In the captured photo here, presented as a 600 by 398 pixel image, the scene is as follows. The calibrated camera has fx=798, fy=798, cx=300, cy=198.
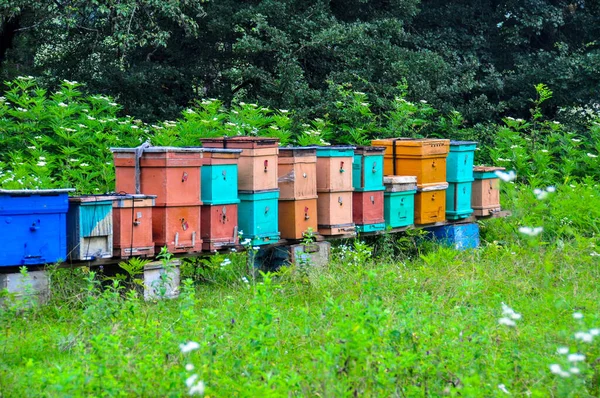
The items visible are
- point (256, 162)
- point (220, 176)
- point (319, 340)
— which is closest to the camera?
point (319, 340)

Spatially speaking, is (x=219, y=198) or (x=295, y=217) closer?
(x=219, y=198)

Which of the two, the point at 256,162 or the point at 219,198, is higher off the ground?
the point at 256,162

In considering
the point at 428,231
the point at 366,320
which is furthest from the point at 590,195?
the point at 366,320

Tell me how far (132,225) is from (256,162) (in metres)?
1.55

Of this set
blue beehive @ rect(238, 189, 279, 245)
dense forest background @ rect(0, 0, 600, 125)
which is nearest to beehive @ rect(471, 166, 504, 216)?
blue beehive @ rect(238, 189, 279, 245)

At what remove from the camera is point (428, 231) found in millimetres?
10070

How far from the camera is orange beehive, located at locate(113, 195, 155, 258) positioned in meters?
7.07

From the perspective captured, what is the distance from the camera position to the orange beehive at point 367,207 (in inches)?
361

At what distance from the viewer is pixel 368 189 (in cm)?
919

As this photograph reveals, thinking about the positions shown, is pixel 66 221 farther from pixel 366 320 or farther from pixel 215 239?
pixel 366 320

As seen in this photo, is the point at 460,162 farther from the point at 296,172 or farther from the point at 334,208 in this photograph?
the point at 296,172

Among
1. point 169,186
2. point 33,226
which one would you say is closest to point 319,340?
point 169,186

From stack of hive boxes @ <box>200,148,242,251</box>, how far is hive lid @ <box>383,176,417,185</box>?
2227mm

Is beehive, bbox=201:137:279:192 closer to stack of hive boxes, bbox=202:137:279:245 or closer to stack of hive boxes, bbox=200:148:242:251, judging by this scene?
stack of hive boxes, bbox=202:137:279:245
